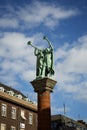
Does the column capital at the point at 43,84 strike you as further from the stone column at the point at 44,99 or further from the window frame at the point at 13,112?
the window frame at the point at 13,112

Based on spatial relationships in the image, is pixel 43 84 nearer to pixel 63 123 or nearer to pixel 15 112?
pixel 15 112

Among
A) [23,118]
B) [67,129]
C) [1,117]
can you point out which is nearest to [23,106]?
[23,118]

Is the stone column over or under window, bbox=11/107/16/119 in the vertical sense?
under

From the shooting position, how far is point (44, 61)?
30516mm

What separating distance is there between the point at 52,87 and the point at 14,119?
31814 millimetres

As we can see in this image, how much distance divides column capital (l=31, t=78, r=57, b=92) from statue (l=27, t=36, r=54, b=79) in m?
0.69

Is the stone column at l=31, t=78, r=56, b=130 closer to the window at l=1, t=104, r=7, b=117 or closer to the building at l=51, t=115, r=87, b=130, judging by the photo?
the window at l=1, t=104, r=7, b=117

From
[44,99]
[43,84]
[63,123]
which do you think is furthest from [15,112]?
[63,123]

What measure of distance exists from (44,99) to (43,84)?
1.27 meters

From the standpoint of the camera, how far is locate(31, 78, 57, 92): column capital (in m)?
29.0

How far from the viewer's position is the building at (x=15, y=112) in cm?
5700

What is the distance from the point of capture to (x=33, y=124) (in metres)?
66.3

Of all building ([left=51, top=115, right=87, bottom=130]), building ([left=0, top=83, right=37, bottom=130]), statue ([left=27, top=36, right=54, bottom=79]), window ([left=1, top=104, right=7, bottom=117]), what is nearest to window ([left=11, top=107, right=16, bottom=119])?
building ([left=0, top=83, right=37, bottom=130])

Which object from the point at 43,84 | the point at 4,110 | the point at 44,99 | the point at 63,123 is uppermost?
the point at 63,123
